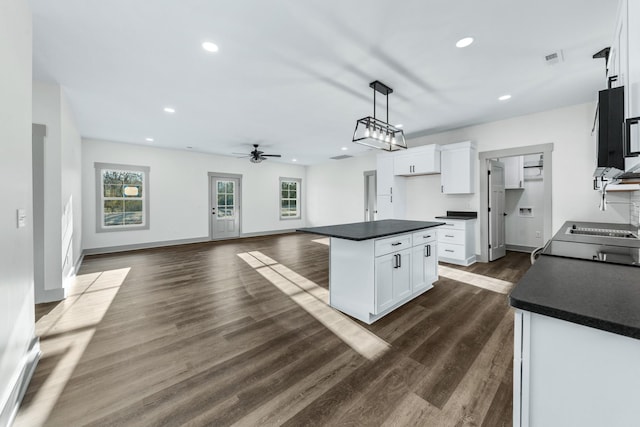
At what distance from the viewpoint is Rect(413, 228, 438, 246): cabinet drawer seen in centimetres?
316

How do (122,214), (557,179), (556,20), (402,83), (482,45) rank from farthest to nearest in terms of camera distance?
1. (122,214)
2. (557,179)
3. (402,83)
4. (482,45)
5. (556,20)

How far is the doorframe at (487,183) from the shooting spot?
425 cm

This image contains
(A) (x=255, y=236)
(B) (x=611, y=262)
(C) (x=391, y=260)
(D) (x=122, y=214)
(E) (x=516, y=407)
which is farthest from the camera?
(A) (x=255, y=236)

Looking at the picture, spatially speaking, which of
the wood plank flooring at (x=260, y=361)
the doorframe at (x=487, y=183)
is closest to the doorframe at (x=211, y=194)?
the wood plank flooring at (x=260, y=361)

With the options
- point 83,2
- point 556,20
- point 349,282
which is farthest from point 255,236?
point 556,20

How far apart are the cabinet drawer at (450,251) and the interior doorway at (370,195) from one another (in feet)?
9.53

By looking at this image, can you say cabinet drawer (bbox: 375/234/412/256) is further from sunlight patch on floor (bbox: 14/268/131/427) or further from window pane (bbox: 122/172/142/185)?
window pane (bbox: 122/172/142/185)

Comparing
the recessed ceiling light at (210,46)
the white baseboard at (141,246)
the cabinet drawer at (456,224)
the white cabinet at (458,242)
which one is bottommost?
the white baseboard at (141,246)

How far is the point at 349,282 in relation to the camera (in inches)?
111

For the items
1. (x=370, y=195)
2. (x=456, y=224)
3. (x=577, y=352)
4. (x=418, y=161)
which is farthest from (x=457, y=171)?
(x=577, y=352)

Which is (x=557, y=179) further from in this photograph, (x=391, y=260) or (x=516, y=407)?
(x=516, y=407)

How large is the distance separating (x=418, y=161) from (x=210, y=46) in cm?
424

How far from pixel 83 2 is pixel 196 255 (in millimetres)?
4810

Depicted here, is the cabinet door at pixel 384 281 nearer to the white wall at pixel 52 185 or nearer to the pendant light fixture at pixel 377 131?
the pendant light fixture at pixel 377 131
